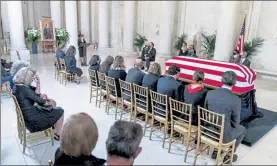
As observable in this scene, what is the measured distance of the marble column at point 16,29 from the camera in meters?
9.52

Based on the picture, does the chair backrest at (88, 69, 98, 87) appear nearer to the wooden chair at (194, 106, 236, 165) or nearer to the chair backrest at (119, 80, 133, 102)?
the chair backrest at (119, 80, 133, 102)

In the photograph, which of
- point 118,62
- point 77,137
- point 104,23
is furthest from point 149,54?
point 77,137

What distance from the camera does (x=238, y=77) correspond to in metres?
4.37

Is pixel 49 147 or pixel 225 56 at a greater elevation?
pixel 225 56

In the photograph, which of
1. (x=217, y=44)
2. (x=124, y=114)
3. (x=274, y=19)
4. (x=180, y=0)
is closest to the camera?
(x=124, y=114)

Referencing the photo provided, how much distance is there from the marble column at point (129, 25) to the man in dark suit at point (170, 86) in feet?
30.8

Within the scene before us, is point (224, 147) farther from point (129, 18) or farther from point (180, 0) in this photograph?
point (129, 18)

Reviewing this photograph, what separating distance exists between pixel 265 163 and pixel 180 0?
30.3ft

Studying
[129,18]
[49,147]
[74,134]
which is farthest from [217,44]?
[74,134]

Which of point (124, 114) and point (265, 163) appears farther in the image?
point (124, 114)

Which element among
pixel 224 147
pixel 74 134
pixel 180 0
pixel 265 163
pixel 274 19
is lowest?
pixel 265 163

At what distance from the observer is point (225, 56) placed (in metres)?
8.53

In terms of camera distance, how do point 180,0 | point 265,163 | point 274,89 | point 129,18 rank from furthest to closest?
point 129,18 → point 180,0 → point 274,89 → point 265,163

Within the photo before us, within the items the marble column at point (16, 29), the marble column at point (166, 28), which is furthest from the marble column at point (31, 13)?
the marble column at point (166, 28)
